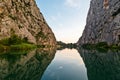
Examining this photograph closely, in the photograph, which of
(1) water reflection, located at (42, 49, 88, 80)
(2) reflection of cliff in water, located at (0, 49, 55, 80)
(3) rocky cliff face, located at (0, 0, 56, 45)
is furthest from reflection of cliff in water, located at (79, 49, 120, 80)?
(3) rocky cliff face, located at (0, 0, 56, 45)

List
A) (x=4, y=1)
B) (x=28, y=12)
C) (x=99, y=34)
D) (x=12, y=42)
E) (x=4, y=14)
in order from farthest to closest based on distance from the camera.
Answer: (x=28, y=12)
(x=99, y=34)
(x=4, y=1)
(x=4, y=14)
(x=12, y=42)

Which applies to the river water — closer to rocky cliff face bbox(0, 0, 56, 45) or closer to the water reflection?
the water reflection

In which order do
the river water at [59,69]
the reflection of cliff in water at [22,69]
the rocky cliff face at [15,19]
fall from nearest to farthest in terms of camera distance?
the river water at [59,69], the reflection of cliff in water at [22,69], the rocky cliff face at [15,19]

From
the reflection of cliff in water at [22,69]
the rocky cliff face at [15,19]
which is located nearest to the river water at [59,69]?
the reflection of cliff in water at [22,69]

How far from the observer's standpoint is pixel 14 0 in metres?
175

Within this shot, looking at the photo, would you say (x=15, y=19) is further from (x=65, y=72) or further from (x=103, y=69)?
(x=65, y=72)

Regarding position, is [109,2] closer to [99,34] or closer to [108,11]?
[108,11]

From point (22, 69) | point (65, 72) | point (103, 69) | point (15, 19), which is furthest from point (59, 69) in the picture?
point (15, 19)

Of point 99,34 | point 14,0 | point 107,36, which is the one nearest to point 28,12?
point 14,0

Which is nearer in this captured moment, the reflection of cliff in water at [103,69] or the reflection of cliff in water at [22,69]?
the reflection of cliff in water at [103,69]

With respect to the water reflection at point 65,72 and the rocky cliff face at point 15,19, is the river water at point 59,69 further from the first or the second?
the rocky cliff face at point 15,19

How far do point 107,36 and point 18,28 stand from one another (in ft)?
211

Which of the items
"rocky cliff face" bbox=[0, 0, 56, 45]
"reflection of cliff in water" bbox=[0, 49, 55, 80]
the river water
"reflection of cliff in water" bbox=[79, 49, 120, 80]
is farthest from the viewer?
"rocky cliff face" bbox=[0, 0, 56, 45]

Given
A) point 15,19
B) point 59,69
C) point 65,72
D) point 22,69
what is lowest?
point 65,72
